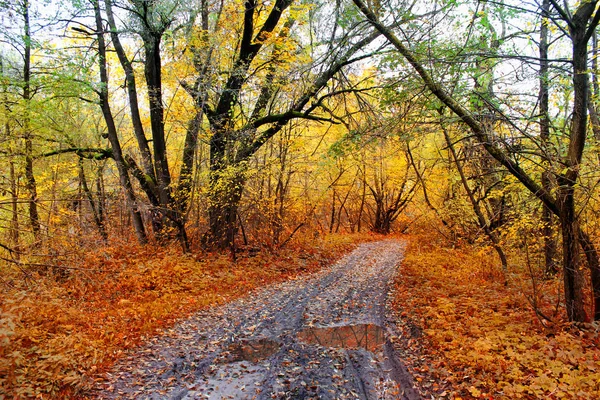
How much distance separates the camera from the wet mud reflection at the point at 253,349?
550 centimetres

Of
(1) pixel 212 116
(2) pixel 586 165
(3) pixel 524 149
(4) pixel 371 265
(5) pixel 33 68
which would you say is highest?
(5) pixel 33 68

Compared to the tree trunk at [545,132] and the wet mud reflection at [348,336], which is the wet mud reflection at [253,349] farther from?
the tree trunk at [545,132]

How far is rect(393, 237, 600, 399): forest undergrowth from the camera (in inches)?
170

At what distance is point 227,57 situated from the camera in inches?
456

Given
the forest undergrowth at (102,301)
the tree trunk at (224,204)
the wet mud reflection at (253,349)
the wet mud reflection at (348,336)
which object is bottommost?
the wet mud reflection at (348,336)

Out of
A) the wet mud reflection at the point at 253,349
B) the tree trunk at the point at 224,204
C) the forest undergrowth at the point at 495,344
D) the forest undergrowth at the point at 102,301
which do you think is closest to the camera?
the forest undergrowth at the point at 495,344

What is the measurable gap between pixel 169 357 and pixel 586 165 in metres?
7.01

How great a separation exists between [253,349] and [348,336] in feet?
5.69

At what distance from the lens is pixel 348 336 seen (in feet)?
20.7

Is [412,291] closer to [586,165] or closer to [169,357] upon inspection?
[586,165]

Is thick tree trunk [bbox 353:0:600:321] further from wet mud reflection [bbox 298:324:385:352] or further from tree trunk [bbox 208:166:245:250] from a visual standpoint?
tree trunk [bbox 208:166:245:250]

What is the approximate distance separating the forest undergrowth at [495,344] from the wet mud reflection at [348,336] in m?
0.47

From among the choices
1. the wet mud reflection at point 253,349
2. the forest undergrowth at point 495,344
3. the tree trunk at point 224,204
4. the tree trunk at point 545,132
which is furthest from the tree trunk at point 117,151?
the tree trunk at point 545,132

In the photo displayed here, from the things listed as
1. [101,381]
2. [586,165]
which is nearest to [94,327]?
[101,381]
